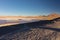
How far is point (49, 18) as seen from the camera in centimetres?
407

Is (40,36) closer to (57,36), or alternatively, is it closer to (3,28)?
(57,36)

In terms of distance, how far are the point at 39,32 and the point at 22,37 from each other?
1.47ft

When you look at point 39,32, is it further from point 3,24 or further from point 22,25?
point 3,24

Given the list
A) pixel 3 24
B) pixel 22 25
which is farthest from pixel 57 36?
pixel 3 24

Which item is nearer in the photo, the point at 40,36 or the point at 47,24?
the point at 40,36

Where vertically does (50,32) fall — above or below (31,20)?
below

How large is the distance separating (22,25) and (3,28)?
515 mm

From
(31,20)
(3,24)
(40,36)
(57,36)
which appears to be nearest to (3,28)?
(3,24)

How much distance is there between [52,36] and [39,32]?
34 cm

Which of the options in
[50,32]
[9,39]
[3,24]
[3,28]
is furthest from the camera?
[3,24]

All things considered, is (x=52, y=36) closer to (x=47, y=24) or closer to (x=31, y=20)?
(x=47, y=24)

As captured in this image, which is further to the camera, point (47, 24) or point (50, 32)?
point (47, 24)

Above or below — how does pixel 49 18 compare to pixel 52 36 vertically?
above

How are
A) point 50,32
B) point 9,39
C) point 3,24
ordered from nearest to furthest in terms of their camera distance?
point 9,39, point 50,32, point 3,24
